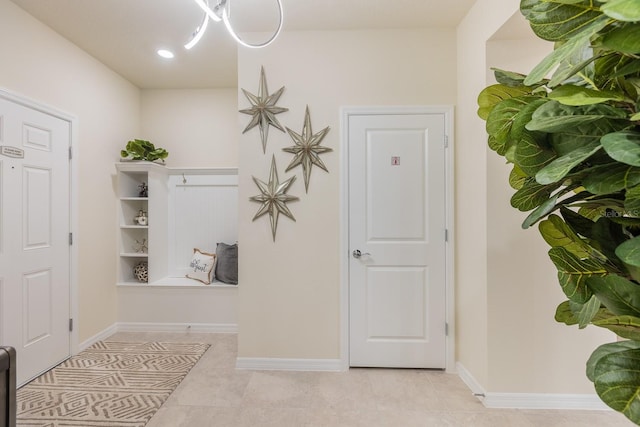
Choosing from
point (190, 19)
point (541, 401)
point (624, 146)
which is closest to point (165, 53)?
point (190, 19)

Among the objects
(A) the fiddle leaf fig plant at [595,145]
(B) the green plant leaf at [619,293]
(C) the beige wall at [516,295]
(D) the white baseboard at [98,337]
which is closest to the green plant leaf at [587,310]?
(A) the fiddle leaf fig plant at [595,145]

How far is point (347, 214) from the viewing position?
246cm

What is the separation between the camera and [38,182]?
2.39m

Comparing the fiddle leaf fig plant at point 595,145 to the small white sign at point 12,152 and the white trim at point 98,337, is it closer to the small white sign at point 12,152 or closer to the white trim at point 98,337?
the small white sign at point 12,152

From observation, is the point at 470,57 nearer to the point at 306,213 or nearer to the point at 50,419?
the point at 306,213

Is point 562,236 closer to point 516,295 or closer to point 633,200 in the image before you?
point 633,200

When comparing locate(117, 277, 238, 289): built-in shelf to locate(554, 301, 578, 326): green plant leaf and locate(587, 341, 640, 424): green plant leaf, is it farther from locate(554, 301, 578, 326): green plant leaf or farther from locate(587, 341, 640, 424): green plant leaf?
locate(587, 341, 640, 424): green plant leaf

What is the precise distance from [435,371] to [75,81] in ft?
12.7

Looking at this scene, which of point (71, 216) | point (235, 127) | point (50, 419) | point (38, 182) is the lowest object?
point (50, 419)

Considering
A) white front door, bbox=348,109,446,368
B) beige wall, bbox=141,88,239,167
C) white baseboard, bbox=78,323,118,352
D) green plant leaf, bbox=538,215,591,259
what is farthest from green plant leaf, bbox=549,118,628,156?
white baseboard, bbox=78,323,118,352

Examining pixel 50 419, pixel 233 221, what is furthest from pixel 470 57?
pixel 50 419

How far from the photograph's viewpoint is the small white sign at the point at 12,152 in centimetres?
212

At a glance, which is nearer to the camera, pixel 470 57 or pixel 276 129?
pixel 470 57

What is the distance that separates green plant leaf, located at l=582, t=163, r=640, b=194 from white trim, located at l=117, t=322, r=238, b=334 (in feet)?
10.8
